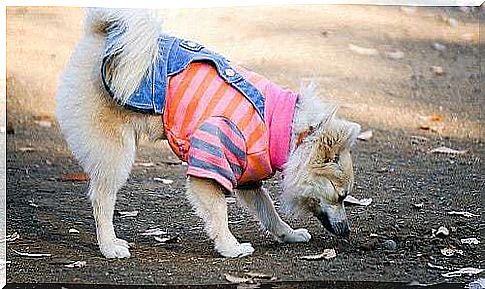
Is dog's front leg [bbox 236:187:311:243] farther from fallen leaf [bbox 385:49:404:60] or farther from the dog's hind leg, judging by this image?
fallen leaf [bbox 385:49:404:60]

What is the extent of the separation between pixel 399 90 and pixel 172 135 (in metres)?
2.44

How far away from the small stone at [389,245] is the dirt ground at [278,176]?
0.01 metres

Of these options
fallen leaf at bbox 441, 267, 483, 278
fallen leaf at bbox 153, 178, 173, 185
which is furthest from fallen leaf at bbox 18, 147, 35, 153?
fallen leaf at bbox 441, 267, 483, 278

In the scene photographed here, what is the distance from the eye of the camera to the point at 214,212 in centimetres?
301

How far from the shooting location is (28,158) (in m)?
4.27

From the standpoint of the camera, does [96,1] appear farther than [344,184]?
Yes

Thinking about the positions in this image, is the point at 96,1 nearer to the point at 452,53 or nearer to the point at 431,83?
the point at 431,83

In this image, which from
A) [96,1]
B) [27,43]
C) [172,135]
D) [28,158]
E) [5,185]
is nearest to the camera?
[172,135]

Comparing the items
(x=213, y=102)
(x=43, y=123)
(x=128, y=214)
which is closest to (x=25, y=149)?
(x=43, y=123)

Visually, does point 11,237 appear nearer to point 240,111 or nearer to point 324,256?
point 240,111

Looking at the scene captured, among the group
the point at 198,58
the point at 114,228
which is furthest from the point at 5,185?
the point at 198,58

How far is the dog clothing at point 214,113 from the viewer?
9.62ft

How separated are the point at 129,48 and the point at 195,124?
0.96 feet

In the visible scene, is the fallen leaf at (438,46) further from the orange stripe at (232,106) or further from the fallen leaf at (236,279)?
the fallen leaf at (236,279)
